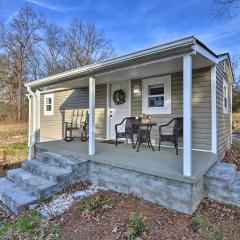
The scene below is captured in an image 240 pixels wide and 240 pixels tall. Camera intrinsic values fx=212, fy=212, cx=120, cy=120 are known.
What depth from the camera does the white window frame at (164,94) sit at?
557 centimetres

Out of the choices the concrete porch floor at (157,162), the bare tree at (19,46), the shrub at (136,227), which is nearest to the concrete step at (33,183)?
the concrete porch floor at (157,162)

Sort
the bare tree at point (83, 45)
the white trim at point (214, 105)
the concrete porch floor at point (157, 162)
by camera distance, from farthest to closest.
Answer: the bare tree at point (83, 45)
the white trim at point (214, 105)
the concrete porch floor at point (157, 162)

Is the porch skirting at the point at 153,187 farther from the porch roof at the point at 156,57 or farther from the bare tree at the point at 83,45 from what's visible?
the bare tree at the point at 83,45

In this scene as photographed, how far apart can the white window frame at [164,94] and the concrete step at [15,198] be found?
3.64 meters

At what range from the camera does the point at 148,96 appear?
19.7 ft

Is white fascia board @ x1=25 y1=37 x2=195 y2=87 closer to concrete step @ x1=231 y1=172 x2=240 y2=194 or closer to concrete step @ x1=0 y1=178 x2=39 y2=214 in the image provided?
concrete step @ x1=231 y1=172 x2=240 y2=194

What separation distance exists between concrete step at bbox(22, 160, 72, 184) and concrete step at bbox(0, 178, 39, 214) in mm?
462

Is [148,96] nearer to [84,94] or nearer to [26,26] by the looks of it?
[84,94]

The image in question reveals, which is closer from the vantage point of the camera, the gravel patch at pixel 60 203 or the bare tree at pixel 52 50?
the gravel patch at pixel 60 203

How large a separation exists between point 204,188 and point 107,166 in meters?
1.78

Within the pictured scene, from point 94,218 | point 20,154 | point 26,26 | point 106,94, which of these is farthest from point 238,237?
point 26,26

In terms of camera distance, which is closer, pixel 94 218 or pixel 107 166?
pixel 94 218

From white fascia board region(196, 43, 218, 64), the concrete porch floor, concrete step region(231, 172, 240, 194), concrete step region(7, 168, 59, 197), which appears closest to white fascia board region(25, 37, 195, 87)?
white fascia board region(196, 43, 218, 64)

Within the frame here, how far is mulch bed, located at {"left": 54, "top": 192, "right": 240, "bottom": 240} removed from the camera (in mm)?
2658
